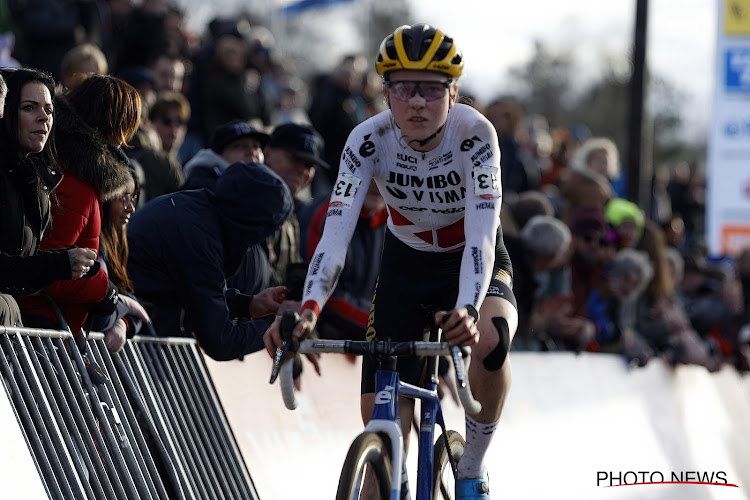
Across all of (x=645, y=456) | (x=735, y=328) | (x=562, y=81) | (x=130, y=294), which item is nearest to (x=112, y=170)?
(x=130, y=294)

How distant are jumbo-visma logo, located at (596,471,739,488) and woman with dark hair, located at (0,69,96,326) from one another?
4.91m

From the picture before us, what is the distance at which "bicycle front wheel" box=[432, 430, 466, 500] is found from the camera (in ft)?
18.9

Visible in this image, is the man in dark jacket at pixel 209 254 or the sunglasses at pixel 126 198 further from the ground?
the sunglasses at pixel 126 198

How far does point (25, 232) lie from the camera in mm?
4977

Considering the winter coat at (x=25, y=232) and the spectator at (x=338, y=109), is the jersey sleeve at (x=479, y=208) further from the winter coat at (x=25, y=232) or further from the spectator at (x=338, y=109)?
the spectator at (x=338, y=109)

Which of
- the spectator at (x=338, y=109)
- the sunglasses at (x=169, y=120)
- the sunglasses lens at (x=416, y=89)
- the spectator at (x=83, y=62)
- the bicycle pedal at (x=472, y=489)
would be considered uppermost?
the sunglasses lens at (x=416, y=89)

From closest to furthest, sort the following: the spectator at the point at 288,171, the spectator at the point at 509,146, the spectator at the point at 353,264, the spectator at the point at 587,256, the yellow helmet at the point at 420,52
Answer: the yellow helmet at the point at 420,52, the spectator at the point at 288,171, the spectator at the point at 353,264, the spectator at the point at 587,256, the spectator at the point at 509,146

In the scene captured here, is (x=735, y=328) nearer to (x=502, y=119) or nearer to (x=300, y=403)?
(x=502, y=119)

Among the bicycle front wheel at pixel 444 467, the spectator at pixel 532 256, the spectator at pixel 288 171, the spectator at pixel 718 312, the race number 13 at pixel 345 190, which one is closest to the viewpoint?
the race number 13 at pixel 345 190

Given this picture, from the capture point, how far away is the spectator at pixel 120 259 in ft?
18.7

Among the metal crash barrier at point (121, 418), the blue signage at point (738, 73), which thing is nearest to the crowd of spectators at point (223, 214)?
the metal crash barrier at point (121, 418)

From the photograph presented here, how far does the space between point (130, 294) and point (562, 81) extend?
7439 centimetres

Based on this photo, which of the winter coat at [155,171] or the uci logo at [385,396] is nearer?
the uci logo at [385,396]

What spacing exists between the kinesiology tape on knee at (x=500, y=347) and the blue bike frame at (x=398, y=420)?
0.87 ft
